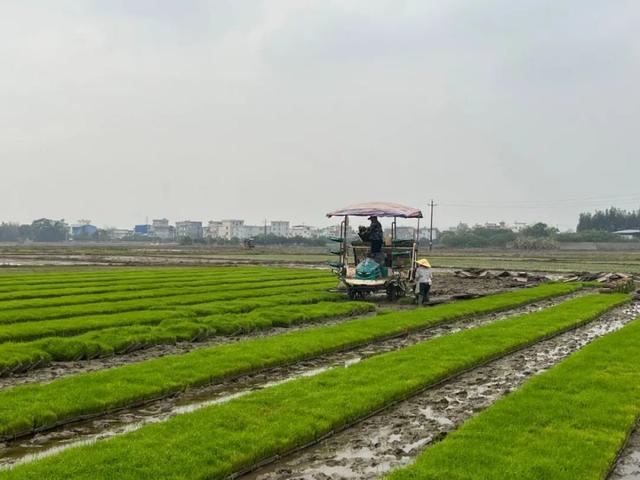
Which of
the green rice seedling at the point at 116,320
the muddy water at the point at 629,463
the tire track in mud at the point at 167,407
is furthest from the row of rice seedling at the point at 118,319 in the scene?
the muddy water at the point at 629,463

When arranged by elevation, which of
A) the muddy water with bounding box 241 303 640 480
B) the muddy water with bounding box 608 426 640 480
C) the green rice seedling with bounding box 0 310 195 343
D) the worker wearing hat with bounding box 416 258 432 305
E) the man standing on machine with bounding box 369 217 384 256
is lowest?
the muddy water with bounding box 608 426 640 480

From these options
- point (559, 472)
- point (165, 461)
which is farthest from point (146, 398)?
point (559, 472)

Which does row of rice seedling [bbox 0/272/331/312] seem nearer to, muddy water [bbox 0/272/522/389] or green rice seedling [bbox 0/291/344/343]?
green rice seedling [bbox 0/291/344/343]

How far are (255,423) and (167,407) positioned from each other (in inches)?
79.6

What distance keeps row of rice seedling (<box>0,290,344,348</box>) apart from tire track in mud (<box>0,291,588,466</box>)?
6.74 meters

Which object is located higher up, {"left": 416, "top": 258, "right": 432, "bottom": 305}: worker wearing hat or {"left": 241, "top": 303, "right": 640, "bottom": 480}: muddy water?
{"left": 416, "top": 258, "right": 432, "bottom": 305}: worker wearing hat

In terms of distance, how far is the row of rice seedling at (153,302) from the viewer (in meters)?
20.9

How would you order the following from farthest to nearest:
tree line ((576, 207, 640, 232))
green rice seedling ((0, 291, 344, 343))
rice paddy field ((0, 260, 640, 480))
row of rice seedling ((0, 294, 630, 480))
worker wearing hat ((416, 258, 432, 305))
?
tree line ((576, 207, 640, 232))
worker wearing hat ((416, 258, 432, 305))
green rice seedling ((0, 291, 344, 343))
rice paddy field ((0, 260, 640, 480))
row of rice seedling ((0, 294, 630, 480))

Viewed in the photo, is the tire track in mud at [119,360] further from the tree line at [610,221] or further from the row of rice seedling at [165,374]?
the tree line at [610,221]

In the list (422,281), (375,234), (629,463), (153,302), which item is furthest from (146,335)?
(375,234)

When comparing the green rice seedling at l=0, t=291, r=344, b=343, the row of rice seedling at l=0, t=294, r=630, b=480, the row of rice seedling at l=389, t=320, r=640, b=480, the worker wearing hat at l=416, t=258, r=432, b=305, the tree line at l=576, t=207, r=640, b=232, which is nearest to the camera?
the row of rice seedling at l=0, t=294, r=630, b=480

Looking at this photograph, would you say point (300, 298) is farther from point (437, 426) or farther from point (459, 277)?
point (459, 277)

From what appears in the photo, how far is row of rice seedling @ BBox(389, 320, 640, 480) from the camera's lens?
7.95 metres

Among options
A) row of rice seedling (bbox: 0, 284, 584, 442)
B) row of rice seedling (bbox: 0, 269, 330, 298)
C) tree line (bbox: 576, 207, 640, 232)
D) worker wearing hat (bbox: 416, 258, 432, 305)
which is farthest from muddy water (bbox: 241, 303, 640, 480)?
tree line (bbox: 576, 207, 640, 232)
